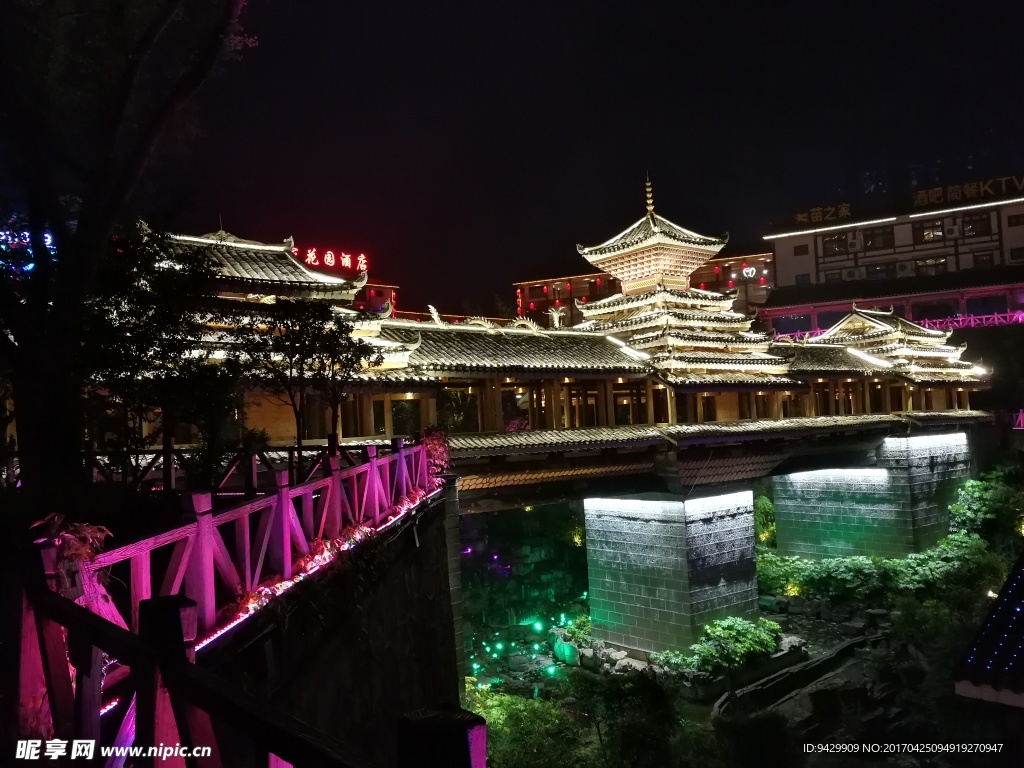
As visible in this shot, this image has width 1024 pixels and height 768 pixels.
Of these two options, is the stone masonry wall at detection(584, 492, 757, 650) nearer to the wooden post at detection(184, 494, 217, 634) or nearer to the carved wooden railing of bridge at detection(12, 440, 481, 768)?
the carved wooden railing of bridge at detection(12, 440, 481, 768)

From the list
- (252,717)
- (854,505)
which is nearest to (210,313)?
(252,717)

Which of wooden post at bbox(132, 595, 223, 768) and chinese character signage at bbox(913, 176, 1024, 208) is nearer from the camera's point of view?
wooden post at bbox(132, 595, 223, 768)

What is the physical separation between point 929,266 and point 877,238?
10.6 ft

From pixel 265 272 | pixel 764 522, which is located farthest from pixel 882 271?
pixel 265 272

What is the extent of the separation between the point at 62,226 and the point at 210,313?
171 inches

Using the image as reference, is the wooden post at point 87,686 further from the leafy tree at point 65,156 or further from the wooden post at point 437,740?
the leafy tree at point 65,156

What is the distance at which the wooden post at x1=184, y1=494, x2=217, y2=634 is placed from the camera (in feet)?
13.6

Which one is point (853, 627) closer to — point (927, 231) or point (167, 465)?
point (167, 465)

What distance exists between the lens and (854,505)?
23984 mm

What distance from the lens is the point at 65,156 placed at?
8125mm

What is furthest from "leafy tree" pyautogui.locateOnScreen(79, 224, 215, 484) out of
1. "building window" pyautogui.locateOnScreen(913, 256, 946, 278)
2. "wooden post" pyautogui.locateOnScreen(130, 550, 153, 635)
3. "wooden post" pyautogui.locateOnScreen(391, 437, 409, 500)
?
"building window" pyautogui.locateOnScreen(913, 256, 946, 278)

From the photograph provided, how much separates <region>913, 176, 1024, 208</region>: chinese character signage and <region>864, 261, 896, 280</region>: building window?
3410 millimetres

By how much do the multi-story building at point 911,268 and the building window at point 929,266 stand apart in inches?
1.9

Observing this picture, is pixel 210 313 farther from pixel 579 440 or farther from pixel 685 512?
pixel 685 512
